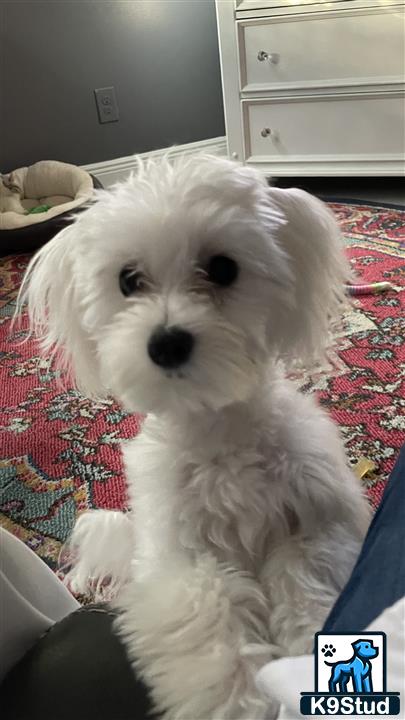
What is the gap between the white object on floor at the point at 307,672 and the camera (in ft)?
1.21

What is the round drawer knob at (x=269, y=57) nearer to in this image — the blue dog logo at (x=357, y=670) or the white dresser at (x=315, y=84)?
the white dresser at (x=315, y=84)

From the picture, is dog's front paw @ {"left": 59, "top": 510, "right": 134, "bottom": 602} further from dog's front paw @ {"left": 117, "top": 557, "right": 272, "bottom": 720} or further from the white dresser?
the white dresser

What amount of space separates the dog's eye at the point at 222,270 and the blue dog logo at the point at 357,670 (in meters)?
0.47

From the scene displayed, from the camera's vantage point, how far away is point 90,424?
1.64 metres

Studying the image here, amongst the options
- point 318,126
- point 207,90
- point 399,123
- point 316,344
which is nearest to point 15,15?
point 207,90

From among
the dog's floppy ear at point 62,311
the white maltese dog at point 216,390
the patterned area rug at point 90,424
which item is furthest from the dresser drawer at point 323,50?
the dog's floppy ear at point 62,311

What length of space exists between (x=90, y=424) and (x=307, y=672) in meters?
1.28

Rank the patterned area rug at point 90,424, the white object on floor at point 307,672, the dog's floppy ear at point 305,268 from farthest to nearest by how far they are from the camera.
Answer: the patterned area rug at point 90,424
the dog's floppy ear at point 305,268
the white object on floor at point 307,672

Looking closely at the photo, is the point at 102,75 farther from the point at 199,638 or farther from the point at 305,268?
the point at 199,638

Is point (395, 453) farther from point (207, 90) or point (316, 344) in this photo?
point (207, 90)

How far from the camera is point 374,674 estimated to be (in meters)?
0.38

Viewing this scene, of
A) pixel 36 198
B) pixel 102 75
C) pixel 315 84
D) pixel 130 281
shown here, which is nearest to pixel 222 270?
pixel 130 281

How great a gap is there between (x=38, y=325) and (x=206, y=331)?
37 centimetres

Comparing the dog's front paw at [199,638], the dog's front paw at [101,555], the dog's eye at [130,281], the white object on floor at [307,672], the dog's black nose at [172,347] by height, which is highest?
the dog's eye at [130,281]
